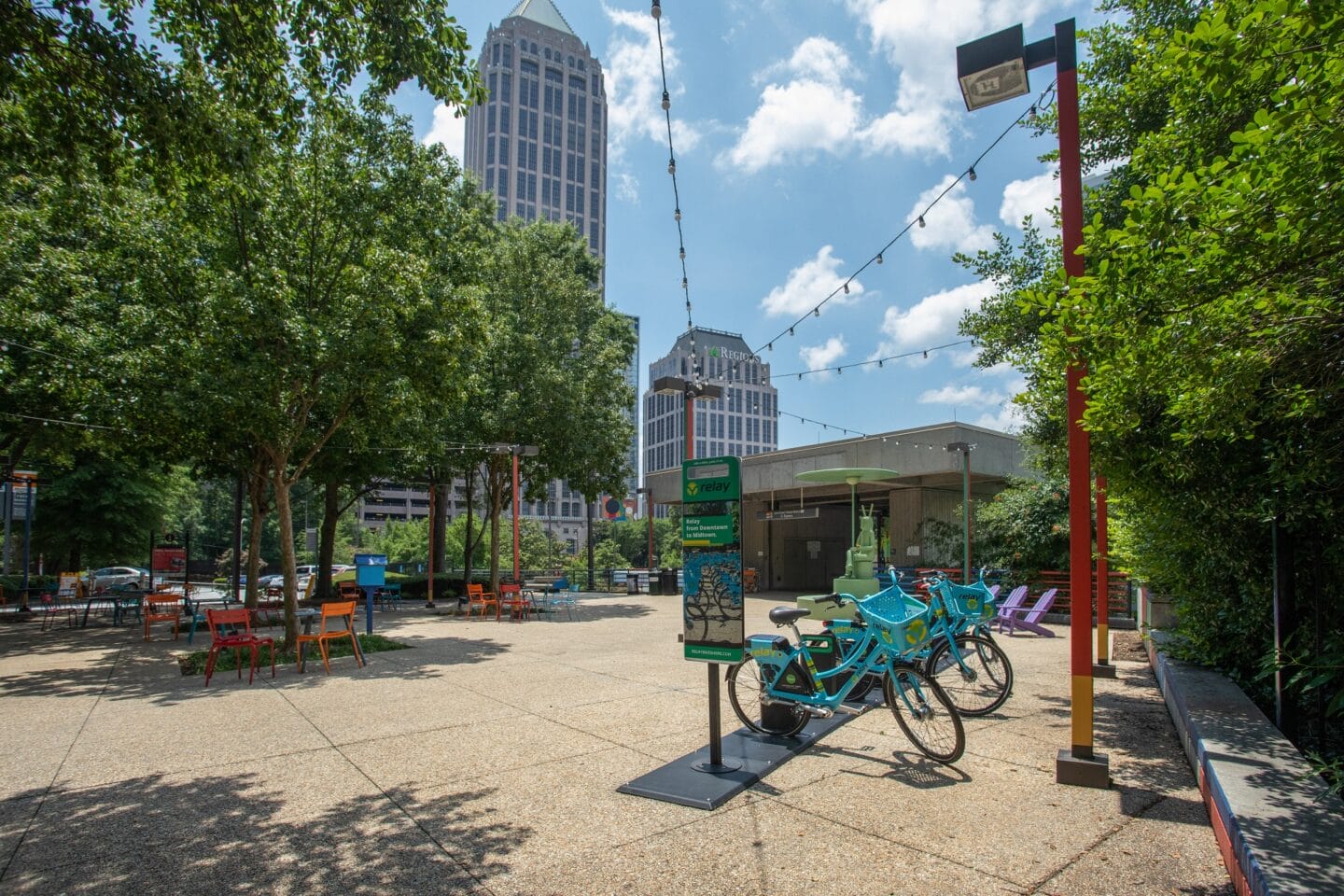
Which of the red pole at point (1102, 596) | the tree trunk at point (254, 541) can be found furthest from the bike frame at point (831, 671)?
the tree trunk at point (254, 541)

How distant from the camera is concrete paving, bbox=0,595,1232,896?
11.8 feet

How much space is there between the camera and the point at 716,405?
99.3 feet

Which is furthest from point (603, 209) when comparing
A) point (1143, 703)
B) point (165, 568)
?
point (1143, 703)

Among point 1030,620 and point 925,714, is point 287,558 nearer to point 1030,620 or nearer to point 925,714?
point 925,714

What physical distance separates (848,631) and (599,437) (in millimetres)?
16780

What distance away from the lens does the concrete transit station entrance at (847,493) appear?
853 inches

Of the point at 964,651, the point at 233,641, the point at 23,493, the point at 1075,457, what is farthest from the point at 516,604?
the point at 23,493

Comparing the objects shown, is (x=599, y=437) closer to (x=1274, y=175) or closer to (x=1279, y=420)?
(x=1279, y=420)

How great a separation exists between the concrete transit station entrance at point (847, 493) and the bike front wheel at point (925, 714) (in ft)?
43.4

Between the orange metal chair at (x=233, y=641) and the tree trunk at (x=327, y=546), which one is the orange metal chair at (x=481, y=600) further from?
the orange metal chair at (x=233, y=641)

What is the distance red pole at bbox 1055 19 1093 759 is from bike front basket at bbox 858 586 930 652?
1.10 m

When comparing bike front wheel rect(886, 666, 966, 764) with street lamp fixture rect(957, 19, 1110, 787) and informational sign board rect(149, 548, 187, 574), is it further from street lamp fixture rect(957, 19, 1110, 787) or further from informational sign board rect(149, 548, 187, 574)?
informational sign board rect(149, 548, 187, 574)

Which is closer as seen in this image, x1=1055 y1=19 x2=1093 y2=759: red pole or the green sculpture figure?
x1=1055 y1=19 x2=1093 y2=759: red pole

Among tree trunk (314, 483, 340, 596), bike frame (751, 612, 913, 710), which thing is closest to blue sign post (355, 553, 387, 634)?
tree trunk (314, 483, 340, 596)
